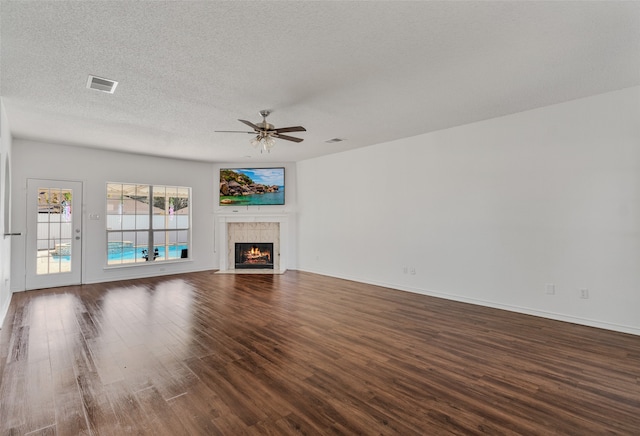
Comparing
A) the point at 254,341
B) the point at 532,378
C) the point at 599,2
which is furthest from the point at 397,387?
the point at 599,2

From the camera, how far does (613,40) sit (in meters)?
2.70

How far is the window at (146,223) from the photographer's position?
707 centimetres

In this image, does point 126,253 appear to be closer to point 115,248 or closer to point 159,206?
point 115,248

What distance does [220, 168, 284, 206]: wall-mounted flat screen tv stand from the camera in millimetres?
8352

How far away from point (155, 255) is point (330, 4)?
23.7 ft

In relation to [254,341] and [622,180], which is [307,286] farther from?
[622,180]

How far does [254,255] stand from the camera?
28.0 feet

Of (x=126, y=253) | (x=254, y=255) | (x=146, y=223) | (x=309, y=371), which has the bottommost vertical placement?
(x=309, y=371)

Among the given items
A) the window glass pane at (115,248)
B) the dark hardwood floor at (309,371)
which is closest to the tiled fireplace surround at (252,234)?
the window glass pane at (115,248)

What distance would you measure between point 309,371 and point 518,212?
379 centimetres

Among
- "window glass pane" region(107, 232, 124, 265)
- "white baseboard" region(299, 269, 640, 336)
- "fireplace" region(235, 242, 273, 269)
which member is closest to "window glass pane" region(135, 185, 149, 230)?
"window glass pane" region(107, 232, 124, 265)

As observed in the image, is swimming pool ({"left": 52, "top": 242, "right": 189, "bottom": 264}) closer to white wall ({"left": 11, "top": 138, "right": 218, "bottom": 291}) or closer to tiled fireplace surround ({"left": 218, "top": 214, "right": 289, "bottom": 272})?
white wall ({"left": 11, "top": 138, "right": 218, "bottom": 291})

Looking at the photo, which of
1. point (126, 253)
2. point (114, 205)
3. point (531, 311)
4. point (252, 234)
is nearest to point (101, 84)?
point (114, 205)

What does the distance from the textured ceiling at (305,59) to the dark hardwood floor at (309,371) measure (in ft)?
9.36
